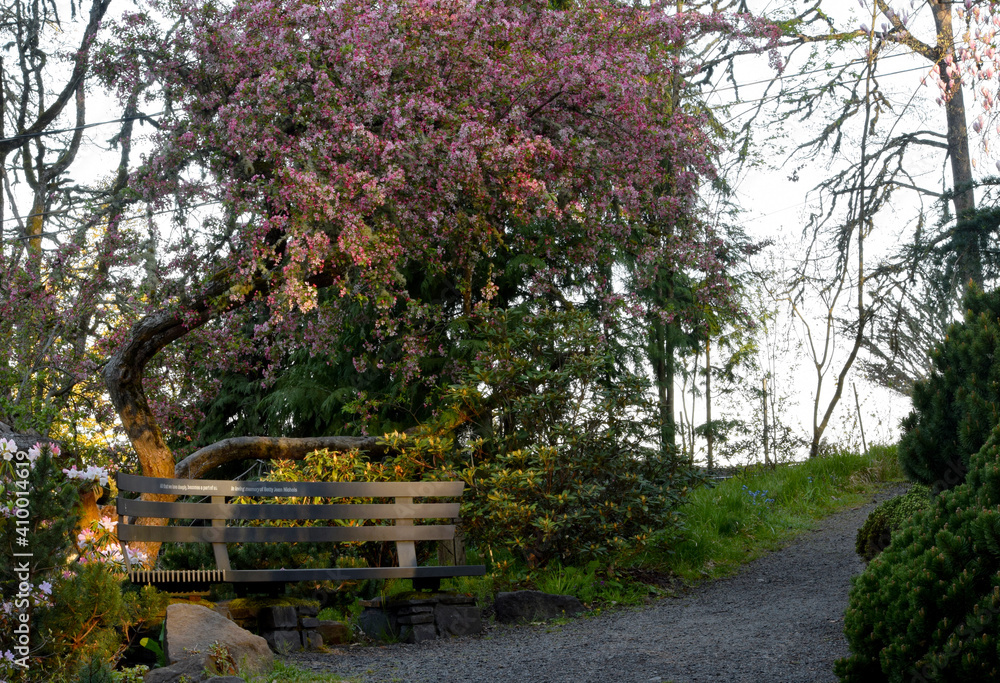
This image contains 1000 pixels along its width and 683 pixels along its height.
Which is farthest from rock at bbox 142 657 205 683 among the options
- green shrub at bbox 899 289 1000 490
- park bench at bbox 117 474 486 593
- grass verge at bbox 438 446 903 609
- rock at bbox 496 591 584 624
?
green shrub at bbox 899 289 1000 490

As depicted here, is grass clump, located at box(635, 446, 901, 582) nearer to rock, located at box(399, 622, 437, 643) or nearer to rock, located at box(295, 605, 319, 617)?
rock, located at box(399, 622, 437, 643)

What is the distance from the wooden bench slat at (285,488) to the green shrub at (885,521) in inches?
109

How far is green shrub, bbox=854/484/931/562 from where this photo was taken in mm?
5148

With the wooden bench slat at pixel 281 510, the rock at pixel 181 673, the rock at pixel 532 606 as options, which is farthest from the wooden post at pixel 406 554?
the rock at pixel 181 673

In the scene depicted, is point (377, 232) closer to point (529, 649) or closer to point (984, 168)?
point (529, 649)

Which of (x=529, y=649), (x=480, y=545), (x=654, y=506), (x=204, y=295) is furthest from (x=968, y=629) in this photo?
(x=204, y=295)

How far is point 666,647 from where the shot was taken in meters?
4.47

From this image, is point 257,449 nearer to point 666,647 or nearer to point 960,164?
point 666,647

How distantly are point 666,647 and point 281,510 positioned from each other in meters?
2.62

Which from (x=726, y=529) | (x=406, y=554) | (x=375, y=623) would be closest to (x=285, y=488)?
(x=406, y=554)

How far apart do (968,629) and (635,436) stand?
4123 mm

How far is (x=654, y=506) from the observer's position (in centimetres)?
662

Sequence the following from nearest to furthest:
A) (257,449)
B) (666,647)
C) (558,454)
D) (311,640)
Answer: (666,647) < (311,640) < (558,454) < (257,449)

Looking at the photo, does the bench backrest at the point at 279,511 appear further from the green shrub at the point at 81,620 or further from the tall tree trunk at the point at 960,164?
the tall tree trunk at the point at 960,164
